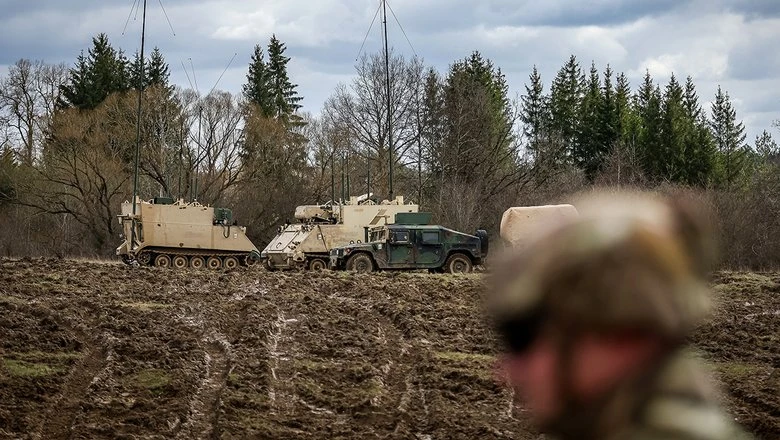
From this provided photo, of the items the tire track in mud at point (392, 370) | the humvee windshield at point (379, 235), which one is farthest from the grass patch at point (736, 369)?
the humvee windshield at point (379, 235)

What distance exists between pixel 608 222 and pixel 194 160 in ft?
176

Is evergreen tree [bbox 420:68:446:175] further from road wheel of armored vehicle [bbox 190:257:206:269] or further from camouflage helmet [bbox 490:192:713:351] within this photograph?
camouflage helmet [bbox 490:192:713:351]

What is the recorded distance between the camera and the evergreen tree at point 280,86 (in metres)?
70.2

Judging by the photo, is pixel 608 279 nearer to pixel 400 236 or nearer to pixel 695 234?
pixel 695 234

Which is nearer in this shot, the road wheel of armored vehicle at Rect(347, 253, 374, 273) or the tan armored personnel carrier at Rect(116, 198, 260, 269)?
the road wheel of armored vehicle at Rect(347, 253, 374, 273)

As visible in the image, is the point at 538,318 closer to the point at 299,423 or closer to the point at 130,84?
the point at 299,423

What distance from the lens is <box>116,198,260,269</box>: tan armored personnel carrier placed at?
118 ft

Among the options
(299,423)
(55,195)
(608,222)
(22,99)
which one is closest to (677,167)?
(55,195)

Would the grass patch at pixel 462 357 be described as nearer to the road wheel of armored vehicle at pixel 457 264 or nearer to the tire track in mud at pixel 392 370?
the tire track in mud at pixel 392 370

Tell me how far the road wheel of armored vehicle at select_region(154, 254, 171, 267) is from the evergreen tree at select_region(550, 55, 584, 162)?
31749mm

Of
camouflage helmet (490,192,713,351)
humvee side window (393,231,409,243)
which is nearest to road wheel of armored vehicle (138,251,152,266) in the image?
humvee side window (393,231,409,243)

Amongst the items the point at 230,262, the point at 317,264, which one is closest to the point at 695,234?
the point at 317,264

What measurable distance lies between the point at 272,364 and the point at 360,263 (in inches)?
681

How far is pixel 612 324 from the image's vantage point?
1.25 meters
